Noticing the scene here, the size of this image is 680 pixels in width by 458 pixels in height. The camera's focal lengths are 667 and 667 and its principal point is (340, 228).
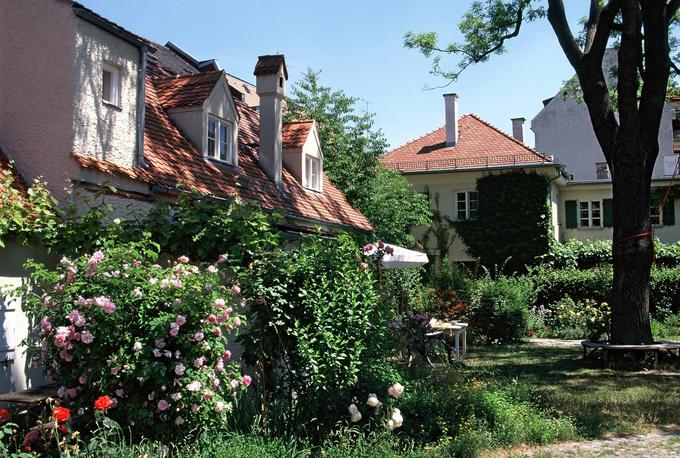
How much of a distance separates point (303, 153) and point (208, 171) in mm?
5102

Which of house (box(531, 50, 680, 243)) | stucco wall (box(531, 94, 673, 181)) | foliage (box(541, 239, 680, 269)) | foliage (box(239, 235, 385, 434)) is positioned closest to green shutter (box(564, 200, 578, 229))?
house (box(531, 50, 680, 243))

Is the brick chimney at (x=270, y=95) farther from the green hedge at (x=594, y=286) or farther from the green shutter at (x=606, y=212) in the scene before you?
the green shutter at (x=606, y=212)

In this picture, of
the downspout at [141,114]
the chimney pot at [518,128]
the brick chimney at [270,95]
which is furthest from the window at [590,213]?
the downspout at [141,114]

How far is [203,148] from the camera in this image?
13477 mm

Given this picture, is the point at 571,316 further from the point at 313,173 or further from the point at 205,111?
the point at 205,111

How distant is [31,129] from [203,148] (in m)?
4.06

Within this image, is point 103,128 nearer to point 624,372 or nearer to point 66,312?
point 66,312

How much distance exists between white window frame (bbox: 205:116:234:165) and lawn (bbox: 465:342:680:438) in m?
6.71

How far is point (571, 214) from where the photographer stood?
3303 centimetres

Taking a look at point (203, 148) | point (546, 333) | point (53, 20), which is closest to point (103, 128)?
point (53, 20)

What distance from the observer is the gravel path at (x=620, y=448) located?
22.8 feet

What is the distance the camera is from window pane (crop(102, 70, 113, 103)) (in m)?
10.5

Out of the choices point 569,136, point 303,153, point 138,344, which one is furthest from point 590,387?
point 569,136

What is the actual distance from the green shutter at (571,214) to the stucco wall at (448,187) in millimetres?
4726
